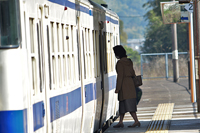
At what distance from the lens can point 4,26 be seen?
16.1 ft

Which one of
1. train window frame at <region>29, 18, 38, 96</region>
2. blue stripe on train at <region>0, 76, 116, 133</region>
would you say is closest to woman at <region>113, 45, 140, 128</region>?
blue stripe on train at <region>0, 76, 116, 133</region>

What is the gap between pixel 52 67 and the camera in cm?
641

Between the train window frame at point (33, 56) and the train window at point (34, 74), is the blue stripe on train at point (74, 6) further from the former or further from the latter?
the train window at point (34, 74)

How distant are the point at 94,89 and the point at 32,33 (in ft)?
13.8

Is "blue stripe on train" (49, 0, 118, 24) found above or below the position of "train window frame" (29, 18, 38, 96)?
above

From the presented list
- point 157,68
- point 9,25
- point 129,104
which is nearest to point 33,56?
point 9,25

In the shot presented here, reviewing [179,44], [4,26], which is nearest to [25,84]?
[4,26]

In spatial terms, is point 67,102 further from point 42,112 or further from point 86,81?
point 86,81

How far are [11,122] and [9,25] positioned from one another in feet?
3.30

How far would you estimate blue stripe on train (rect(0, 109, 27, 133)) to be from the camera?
4.85m

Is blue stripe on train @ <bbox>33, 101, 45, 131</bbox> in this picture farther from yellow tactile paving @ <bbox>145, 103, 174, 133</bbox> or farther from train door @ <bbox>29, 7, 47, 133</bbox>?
yellow tactile paving @ <bbox>145, 103, 174, 133</bbox>

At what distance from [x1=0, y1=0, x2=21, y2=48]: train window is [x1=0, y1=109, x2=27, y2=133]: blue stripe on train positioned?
70 centimetres

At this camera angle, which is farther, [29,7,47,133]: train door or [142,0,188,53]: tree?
[142,0,188,53]: tree

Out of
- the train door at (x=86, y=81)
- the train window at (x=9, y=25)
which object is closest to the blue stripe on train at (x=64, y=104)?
the train door at (x=86, y=81)
